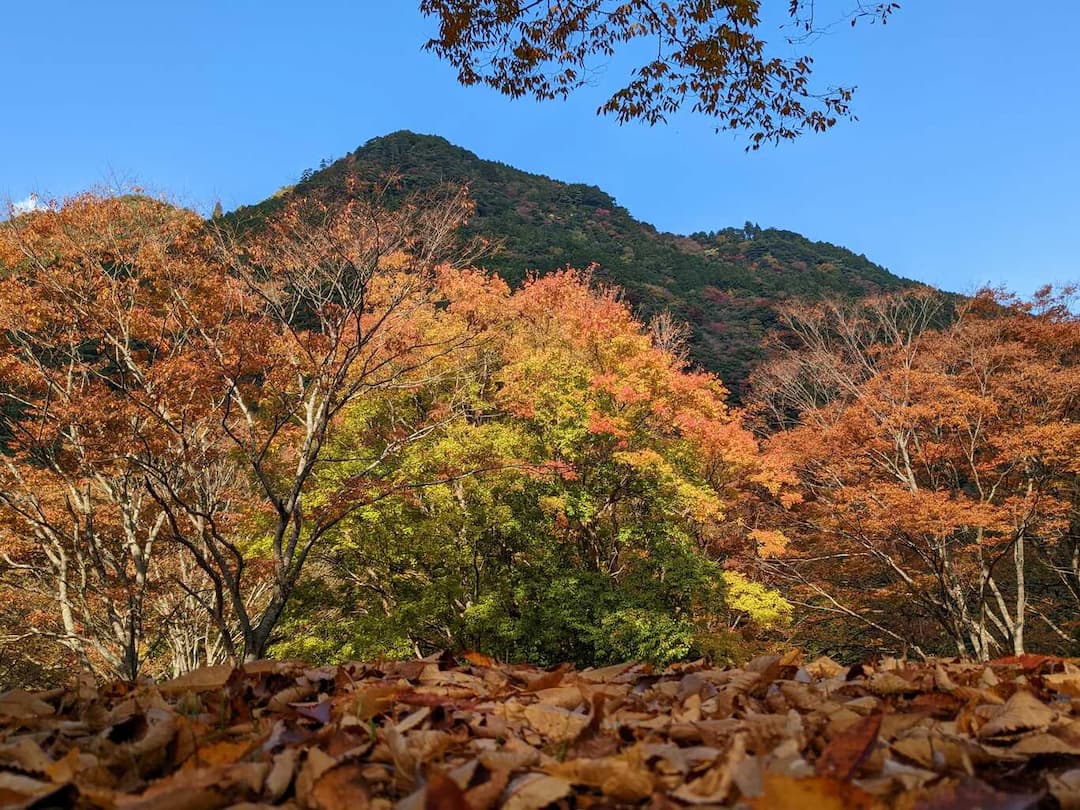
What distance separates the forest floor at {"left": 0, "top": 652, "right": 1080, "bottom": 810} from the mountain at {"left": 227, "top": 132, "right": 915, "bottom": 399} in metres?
26.9

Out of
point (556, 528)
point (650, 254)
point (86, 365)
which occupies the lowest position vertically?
point (556, 528)

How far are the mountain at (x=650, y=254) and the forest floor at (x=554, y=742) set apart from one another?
26.9 m

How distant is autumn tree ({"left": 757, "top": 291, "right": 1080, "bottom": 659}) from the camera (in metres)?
12.1

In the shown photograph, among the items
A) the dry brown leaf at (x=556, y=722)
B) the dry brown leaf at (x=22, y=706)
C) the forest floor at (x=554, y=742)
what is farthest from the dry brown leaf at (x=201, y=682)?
the dry brown leaf at (x=556, y=722)

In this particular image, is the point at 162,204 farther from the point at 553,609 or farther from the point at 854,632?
the point at 854,632

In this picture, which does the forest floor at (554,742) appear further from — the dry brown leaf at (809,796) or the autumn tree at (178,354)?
the autumn tree at (178,354)

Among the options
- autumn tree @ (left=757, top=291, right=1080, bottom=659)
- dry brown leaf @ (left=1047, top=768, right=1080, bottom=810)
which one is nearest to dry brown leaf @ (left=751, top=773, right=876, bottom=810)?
dry brown leaf @ (left=1047, top=768, right=1080, bottom=810)

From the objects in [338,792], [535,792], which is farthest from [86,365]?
[535,792]

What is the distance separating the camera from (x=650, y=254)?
149 ft

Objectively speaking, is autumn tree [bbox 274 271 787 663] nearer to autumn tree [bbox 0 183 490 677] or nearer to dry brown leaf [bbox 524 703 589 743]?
autumn tree [bbox 0 183 490 677]

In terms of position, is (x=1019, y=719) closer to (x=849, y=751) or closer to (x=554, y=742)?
(x=849, y=751)

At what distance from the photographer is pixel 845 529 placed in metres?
14.3

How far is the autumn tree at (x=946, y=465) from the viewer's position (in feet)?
39.6

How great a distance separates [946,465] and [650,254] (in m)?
33.4
